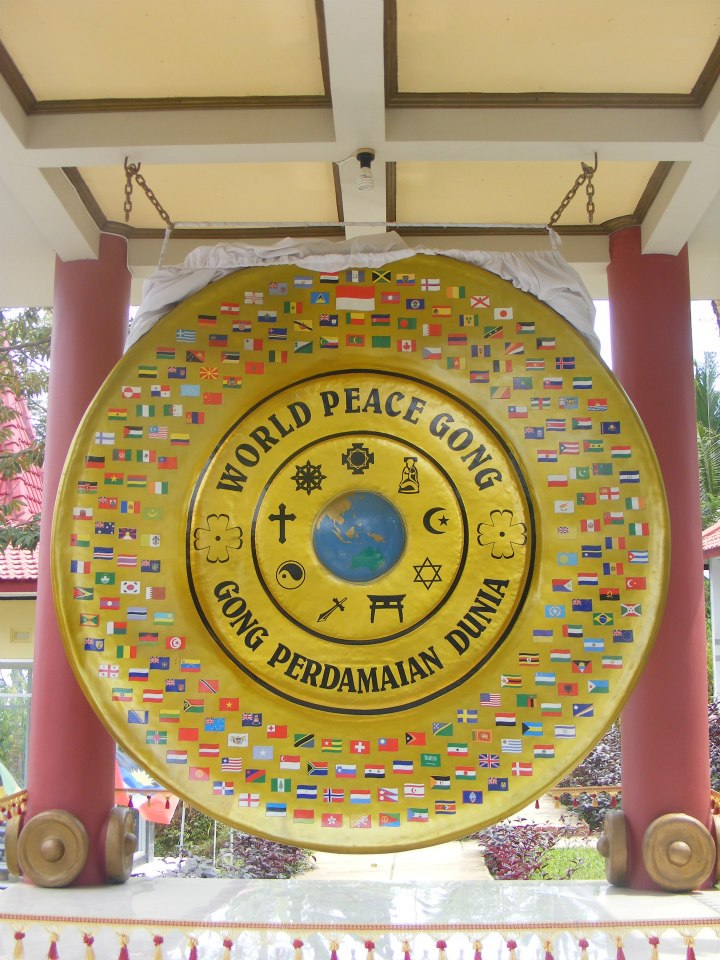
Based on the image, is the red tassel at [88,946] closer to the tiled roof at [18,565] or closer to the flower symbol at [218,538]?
the flower symbol at [218,538]

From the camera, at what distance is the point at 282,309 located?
10.6 feet

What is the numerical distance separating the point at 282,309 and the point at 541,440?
0.94 m

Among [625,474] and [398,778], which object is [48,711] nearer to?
[398,778]

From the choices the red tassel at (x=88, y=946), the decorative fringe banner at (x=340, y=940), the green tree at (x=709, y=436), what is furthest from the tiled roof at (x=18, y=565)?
the green tree at (x=709, y=436)

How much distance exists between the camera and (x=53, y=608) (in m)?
4.94

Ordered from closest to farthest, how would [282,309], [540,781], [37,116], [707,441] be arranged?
[540,781], [282,309], [37,116], [707,441]

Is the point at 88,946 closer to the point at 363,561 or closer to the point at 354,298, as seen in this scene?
the point at 363,561

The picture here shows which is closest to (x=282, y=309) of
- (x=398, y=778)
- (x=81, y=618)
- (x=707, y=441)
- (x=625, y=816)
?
(x=81, y=618)

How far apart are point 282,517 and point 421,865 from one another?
6.92 meters

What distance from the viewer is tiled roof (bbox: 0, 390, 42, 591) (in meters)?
9.82

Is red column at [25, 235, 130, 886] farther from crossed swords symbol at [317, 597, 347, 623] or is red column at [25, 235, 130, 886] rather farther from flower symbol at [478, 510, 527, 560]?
flower symbol at [478, 510, 527, 560]

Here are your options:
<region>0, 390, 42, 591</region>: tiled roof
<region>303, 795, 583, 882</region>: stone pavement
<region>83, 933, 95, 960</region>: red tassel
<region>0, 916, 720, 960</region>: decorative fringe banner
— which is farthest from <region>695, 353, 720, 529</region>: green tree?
<region>83, 933, 95, 960</region>: red tassel

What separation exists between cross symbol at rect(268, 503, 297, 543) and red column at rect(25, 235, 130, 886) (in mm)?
2451

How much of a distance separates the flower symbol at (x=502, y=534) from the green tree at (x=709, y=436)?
467 inches
